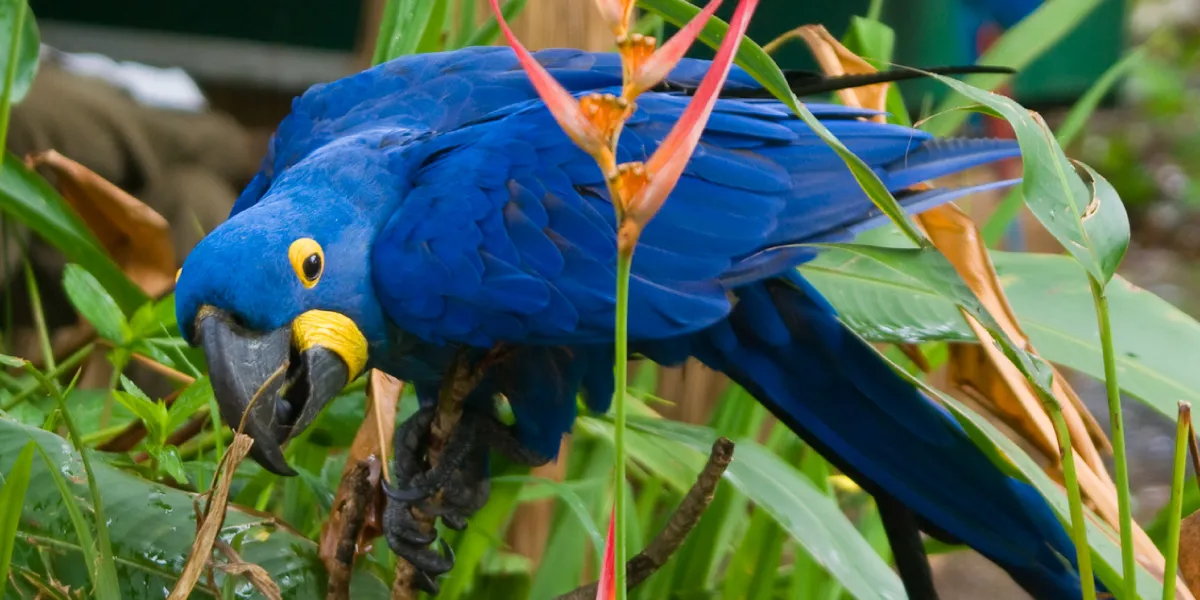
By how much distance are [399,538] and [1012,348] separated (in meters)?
0.47

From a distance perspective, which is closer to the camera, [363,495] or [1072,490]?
[1072,490]

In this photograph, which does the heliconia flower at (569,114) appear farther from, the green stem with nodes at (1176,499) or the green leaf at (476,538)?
the green leaf at (476,538)

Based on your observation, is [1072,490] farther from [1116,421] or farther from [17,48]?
[17,48]

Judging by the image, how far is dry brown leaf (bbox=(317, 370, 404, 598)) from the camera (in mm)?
609

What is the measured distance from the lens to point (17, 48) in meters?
0.68

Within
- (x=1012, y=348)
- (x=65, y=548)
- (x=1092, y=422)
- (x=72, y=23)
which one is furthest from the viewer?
(x=72, y=23)

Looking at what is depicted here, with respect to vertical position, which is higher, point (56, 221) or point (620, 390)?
point (620, 390)

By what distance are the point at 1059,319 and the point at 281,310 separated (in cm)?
55

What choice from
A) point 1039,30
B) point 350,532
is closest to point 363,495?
point 350,532

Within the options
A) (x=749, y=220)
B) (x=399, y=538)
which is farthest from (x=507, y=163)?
(x=399, y=538)

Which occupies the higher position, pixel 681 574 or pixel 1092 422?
pixel 1092 422

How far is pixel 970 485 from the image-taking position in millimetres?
724

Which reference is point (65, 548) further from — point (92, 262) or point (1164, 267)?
point (1164, 267)

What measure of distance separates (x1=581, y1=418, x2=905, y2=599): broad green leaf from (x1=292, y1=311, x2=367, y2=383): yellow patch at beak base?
23cm
